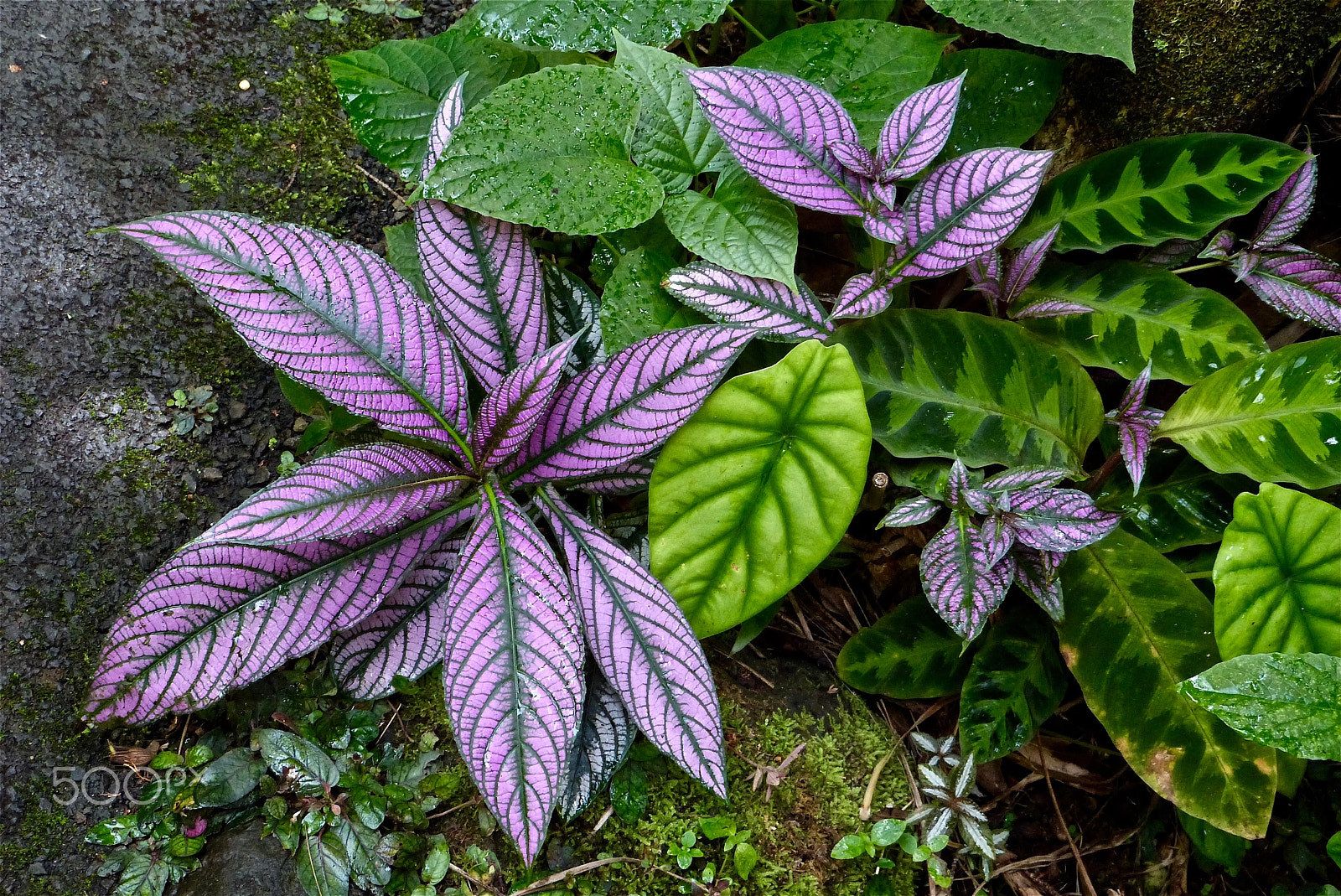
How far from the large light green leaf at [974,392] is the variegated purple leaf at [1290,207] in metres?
0.40

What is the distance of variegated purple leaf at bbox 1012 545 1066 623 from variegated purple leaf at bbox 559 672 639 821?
0.66 meters

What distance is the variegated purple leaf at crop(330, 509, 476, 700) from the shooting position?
124 cm

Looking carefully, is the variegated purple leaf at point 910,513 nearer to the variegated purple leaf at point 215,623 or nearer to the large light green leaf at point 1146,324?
the large light green leaf at point 1146,324

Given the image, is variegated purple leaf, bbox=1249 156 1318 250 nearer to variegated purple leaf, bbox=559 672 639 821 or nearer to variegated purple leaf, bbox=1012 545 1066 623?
variegated purple leaf, bbox=1012 545 1066 623

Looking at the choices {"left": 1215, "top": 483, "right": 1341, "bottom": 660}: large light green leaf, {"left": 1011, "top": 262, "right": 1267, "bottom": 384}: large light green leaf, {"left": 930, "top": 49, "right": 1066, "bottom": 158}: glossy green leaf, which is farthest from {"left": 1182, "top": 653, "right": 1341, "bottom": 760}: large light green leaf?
{"left": 930, "top": 49, "right": 1066, "bottom": 158}: glossy green leaf

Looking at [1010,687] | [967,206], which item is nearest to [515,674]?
[1010,687]

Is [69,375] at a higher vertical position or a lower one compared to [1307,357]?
lower

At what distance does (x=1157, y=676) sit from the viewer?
1.23m

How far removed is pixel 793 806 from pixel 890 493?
556mm

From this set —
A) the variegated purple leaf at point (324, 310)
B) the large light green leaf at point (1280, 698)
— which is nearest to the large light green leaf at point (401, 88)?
the variegated purple leaf at point (324, 310)

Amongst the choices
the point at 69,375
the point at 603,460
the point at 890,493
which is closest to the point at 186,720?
the point at 69,375

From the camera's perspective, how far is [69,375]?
1.32 meters

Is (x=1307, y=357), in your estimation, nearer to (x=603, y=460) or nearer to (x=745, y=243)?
(x=745, y=243)

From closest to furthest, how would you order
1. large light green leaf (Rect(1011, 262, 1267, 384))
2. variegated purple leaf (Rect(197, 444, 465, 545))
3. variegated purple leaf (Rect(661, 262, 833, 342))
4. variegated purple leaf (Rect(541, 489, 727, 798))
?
variegated purple leaf (Rect(197, 444, 465, 545)), variegated purple leaf (Rect(541, 489, 727, 798)), variegated purple leaf (Rect(661, 262, 833, 342)), large light green leaf (Rect(1011, 262, 1267, 384))
